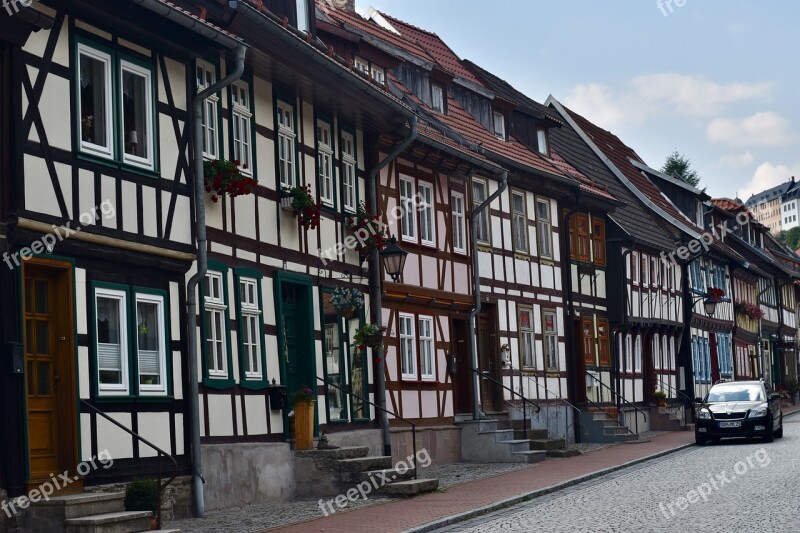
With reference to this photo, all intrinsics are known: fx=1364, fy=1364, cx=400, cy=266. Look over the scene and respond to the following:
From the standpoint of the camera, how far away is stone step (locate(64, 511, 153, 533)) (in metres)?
13.6

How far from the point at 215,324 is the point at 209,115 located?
114 inches

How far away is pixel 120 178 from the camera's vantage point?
16.1 metres

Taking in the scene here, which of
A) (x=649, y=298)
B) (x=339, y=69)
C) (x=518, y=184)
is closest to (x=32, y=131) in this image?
(x=339, y=69)

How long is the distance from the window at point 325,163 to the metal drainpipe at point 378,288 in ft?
4.96

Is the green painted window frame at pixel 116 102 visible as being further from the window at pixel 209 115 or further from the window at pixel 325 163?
the window at pixel 325 163

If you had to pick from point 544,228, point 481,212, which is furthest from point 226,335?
point 544,228

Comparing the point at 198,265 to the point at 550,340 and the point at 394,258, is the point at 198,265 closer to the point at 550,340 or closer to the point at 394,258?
the point at 394,258

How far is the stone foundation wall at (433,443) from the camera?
24.7 m

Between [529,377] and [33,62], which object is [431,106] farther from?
[33,62]

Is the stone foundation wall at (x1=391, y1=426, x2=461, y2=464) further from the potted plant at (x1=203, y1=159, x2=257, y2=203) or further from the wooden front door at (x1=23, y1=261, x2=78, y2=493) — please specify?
the wooden front door at (x1=23, y1=261, x2=78, y2=493)

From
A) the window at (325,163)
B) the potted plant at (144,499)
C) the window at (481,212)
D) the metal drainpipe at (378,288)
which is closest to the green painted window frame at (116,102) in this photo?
the potted plant at (144,499)

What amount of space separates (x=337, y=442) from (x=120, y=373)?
21.4 feet

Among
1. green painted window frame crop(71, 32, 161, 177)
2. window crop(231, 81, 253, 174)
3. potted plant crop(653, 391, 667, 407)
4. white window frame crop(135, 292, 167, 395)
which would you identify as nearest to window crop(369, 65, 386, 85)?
window crop(231, 81, 253, 174)

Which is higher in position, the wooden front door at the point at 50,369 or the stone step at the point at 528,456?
the wooden front door at the point at 50,369
